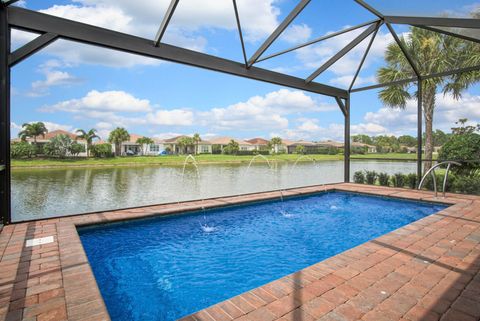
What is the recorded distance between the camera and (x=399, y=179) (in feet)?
27.4

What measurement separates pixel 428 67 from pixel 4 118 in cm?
1228

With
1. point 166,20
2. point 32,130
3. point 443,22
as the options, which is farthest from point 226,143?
point 443,22

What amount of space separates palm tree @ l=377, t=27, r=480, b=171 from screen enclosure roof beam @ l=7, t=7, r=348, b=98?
21.9 feet

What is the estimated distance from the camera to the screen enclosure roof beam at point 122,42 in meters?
3.44

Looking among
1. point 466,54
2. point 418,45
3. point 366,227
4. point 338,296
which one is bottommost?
point 366,227

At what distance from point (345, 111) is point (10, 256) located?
784 cm

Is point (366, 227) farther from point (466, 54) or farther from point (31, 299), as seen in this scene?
point (466, 54)

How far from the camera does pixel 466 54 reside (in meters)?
8.96

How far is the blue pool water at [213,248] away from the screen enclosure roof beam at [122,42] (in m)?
2.65

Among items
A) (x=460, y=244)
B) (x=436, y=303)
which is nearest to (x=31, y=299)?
(x=436, y=303)

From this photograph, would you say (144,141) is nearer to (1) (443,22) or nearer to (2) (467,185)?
(2) (467,185)

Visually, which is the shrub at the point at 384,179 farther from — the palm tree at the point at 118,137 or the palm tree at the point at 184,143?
the palm tree at the point at 118,137

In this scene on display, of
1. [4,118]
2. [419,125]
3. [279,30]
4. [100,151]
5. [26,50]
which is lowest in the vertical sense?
[100,151]

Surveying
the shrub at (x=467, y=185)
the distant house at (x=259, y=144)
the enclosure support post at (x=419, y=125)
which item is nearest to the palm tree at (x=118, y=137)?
the distant house at (x=259, y=144)
